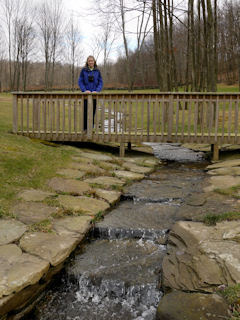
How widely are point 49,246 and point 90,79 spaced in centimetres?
620

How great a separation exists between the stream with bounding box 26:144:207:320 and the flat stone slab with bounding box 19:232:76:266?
0.69 ft

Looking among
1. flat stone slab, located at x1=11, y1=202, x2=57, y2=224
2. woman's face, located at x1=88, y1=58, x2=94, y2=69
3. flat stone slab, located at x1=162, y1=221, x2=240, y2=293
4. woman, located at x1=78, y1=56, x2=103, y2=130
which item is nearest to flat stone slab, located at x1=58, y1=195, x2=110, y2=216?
flat stone slab, located at x1=11, y1=202, x2=57, y2=224

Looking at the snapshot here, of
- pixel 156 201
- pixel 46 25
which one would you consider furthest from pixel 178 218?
pixel 46 25

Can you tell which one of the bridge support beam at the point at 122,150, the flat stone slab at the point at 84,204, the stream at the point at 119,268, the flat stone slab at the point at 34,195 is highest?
the bridge support beam at the point at 122,150

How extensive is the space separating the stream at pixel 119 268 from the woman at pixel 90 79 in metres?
4.34

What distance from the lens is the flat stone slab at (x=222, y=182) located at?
543cm

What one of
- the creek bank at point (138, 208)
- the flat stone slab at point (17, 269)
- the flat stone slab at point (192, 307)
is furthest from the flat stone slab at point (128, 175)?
the flat stone slab at point (192, 307)

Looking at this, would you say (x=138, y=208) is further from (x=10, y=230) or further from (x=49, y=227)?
(x=10, y=230)

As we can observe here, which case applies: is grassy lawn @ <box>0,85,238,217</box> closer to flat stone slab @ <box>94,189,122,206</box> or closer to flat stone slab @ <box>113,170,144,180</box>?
flat stone slab @ <box>94,189,122,206</box>

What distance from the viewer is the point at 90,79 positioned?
8.72 meters

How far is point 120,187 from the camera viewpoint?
572cm

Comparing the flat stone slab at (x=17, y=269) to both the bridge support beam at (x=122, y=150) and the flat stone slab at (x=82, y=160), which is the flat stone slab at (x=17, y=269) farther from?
the bridge support beam at (x=122, y=150)

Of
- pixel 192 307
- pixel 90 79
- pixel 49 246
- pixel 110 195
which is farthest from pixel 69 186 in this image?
pixel 90 79

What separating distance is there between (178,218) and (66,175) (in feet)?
8.00
